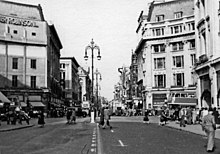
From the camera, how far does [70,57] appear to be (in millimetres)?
134125

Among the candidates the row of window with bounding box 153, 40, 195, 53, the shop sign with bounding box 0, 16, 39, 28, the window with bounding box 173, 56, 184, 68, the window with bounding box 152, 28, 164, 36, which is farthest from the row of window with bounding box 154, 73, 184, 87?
the shop sign with bounding box 0, 16, 39, 28

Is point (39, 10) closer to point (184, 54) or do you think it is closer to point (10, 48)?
point (10, 48)

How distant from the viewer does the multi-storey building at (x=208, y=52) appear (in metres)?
36.5

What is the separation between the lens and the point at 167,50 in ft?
267

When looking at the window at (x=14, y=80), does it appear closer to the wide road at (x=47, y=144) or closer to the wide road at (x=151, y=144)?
the wide road at (x=47, y=144)

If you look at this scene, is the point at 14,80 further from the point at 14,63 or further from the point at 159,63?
the point at 159,63

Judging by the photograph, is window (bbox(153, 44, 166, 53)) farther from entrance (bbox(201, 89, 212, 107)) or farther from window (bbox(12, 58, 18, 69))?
entrance (bbox(201, 89, 212, 107))

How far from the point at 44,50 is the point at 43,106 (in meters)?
11.8

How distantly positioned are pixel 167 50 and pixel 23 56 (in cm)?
3116

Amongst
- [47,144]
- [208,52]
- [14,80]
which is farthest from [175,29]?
[47,144]

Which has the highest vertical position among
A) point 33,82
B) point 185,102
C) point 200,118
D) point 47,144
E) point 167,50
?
point 167,50

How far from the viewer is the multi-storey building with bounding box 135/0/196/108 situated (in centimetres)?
7856

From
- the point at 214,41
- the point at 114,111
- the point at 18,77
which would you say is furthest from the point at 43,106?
the point at 214,41

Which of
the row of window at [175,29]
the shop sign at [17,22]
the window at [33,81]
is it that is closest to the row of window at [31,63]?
the window at [33,81]
